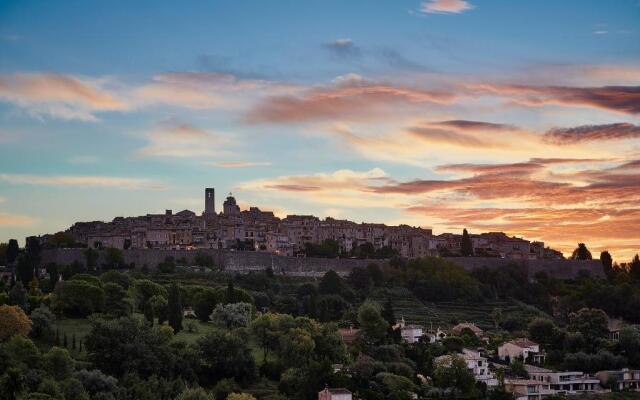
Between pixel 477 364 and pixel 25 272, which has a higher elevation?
pixel 25 272

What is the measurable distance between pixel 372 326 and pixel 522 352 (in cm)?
543

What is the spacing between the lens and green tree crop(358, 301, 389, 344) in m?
39.8

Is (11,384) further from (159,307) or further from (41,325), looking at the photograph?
(159,307)

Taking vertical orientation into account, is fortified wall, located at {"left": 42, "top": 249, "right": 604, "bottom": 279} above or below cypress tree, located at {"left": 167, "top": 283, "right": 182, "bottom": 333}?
above

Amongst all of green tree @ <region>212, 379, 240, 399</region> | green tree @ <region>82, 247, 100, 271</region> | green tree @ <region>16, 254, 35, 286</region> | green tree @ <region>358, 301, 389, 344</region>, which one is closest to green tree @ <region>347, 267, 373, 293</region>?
green tree @ <region>82, 247, 100, 271</region>

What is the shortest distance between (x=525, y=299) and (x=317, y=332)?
24.7 metres

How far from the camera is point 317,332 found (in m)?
37.6

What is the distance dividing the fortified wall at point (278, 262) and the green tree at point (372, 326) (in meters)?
23.6

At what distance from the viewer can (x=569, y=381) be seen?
122ft

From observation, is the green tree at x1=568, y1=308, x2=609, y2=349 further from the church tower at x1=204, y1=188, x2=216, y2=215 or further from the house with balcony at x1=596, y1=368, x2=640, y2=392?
the church tower at x1=204, y1=188, x2=216, y2=215

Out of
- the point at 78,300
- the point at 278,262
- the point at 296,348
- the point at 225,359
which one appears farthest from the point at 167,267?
the point at 225,359

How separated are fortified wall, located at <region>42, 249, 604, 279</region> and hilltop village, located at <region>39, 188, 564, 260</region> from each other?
4.14 m

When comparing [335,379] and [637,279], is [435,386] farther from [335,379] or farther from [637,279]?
[637,279]

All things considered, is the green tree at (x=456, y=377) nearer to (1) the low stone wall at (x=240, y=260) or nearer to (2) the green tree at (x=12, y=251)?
(1) the low stone wall at (x=240, y=260)
